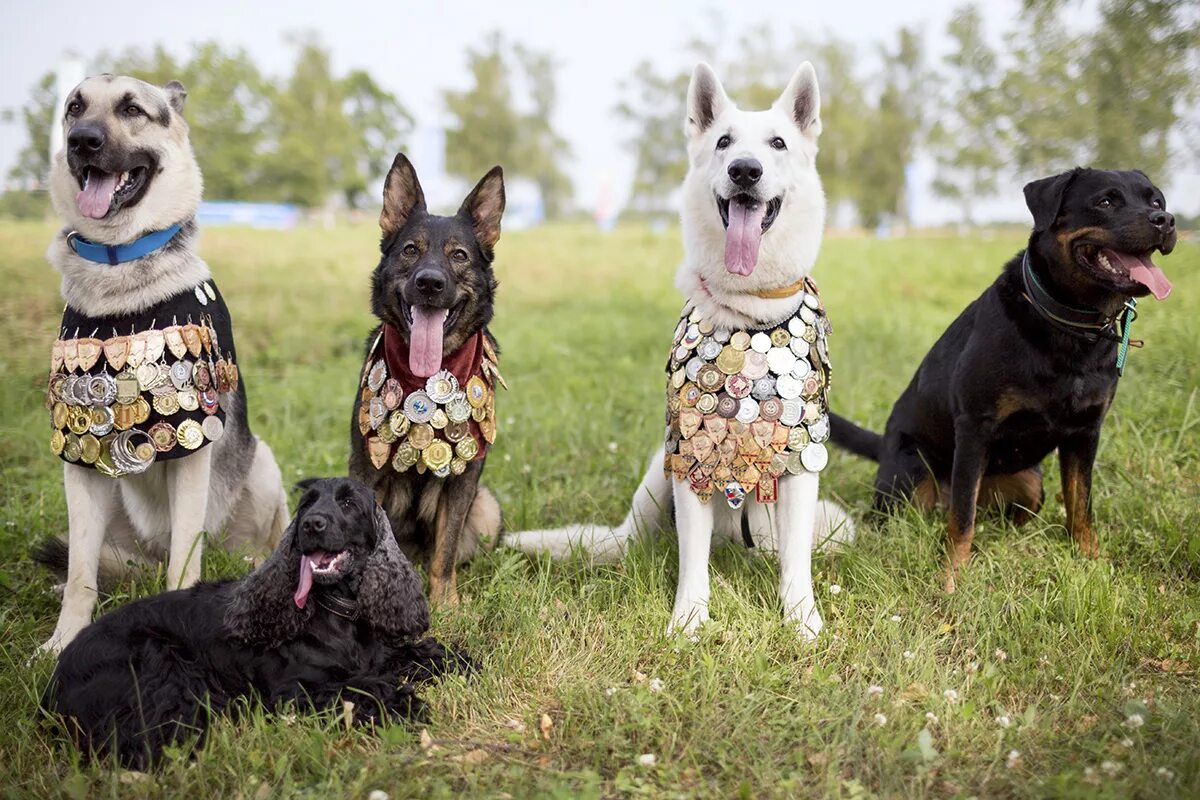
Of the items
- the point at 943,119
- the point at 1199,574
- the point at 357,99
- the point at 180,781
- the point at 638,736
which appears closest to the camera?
the point at 180,781

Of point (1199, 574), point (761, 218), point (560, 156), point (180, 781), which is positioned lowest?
point (180, 781)

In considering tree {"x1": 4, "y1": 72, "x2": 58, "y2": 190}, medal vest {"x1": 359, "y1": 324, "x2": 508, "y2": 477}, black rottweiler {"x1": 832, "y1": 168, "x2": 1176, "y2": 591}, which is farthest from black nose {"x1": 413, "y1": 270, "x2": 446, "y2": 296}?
tree {"x1": 4, "y1": 72, "x2": 58, "y2": 190}

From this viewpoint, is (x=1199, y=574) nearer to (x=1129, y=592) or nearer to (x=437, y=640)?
(x=1129, y=592)

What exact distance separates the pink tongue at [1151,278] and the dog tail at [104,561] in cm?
412

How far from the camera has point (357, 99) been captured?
5025 cm

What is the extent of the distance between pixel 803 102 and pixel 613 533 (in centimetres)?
201

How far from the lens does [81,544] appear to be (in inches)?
130

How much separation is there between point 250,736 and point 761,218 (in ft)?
8.04

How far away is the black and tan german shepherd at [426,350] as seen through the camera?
3.34 m

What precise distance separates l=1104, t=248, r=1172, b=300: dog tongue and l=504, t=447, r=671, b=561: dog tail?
2.02 meters

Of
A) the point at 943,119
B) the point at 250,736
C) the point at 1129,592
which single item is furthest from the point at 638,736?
the point at 943,119

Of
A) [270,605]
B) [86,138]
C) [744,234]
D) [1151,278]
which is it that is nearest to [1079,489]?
[1151,278]

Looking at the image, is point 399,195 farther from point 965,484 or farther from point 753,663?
point 965,484

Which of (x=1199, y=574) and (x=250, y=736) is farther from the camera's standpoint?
(x=1199, y=574)
